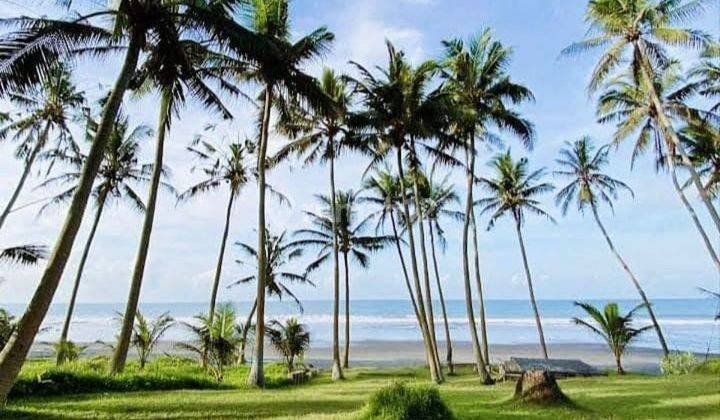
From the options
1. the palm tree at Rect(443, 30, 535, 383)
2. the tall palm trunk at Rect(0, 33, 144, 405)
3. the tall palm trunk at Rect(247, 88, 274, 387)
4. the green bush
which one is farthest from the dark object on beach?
the tall palm trunk at Rect(0, 33, 144, 405)

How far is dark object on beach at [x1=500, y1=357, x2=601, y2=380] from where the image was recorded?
16.6m

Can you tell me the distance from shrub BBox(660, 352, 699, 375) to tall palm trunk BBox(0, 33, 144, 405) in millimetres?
17822

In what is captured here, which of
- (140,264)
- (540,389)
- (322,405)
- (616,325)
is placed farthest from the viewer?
(616,325)

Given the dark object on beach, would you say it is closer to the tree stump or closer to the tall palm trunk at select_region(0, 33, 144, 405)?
the tree stump

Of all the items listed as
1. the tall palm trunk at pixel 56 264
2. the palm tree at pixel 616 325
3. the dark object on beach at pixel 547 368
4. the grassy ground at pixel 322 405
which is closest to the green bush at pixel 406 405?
the grassy ground at pixel 322 405

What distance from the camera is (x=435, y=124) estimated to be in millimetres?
16672

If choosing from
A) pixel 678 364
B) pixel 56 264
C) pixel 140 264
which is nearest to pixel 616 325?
pixel 678 364

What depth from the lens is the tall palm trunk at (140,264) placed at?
39.5ft

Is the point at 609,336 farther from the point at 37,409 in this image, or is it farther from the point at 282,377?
the point at 37,409

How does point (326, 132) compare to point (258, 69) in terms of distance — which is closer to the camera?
point (258, 69)

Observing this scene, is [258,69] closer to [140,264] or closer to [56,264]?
[140,264]

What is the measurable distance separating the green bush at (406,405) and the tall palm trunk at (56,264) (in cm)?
452

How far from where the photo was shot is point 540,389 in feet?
28.7

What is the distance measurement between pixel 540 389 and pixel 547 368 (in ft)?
30.6
